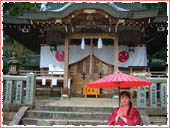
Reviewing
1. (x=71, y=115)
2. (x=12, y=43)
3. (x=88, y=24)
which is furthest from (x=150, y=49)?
(x=12, y=43)

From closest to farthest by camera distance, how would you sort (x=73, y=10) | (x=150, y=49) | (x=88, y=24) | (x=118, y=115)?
(x=118, y=115)
(x=73, y=10)
(x=88, y=24)
(x=150, y=49)

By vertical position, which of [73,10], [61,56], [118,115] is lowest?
[118,115]

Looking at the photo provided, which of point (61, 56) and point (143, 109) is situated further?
point (61, 56)

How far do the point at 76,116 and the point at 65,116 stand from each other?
15.6 inches

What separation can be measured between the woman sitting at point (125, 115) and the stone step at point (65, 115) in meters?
2.50

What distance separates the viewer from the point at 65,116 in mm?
6801

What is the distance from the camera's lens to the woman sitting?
4066mm

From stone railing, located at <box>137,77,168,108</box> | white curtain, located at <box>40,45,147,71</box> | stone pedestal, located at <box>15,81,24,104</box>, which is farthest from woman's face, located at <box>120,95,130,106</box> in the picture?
white curtain, located at <box>40,45,147,71</box>

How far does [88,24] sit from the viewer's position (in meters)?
10.3

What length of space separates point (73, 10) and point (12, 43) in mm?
17041

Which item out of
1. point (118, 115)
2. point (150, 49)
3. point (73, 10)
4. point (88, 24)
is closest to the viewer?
point (118, 115)

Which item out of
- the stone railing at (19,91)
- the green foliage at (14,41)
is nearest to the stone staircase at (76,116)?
the stone railing at (19,91)

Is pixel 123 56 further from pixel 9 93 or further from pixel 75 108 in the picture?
pixel 9 93

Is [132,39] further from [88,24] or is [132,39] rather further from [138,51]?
[88,24]
